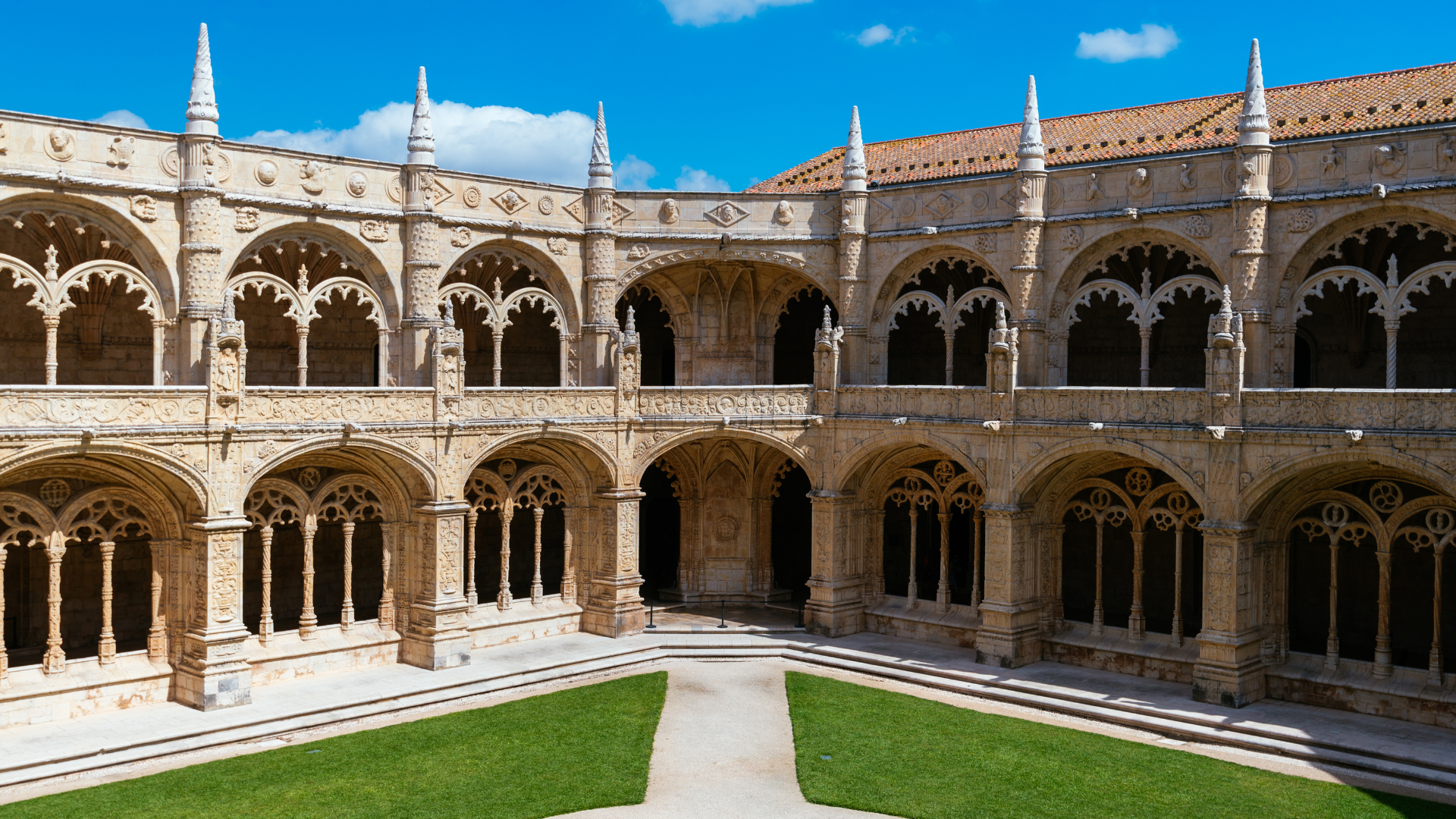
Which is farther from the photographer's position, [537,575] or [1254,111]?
[537,575]

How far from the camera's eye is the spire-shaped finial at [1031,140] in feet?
91.7

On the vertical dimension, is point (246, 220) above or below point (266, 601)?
above

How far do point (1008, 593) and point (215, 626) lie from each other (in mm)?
16364

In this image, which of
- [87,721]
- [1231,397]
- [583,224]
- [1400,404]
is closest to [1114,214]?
[1231,397]

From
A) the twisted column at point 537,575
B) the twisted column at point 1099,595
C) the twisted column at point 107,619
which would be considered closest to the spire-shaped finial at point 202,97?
the twisted column at point 107,619

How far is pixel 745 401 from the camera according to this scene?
98.9ft

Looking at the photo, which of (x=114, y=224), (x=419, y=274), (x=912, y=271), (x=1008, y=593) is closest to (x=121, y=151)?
(x=114, y=224)

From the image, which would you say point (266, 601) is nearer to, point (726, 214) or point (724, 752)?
point (724, 752)

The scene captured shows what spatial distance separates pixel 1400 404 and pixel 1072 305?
7749 mm

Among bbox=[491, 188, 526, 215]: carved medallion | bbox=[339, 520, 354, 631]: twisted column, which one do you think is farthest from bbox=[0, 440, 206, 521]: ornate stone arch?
bbox=[491, 188, 526, 215]: carved medallion

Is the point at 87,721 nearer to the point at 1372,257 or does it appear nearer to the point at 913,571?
the point at 913,571

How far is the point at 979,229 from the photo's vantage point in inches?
1144

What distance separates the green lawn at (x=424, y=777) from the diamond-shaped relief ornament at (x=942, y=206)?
13.8 m

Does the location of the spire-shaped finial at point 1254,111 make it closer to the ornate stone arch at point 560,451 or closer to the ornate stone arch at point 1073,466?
the ornate stone arch at point 1073,466
